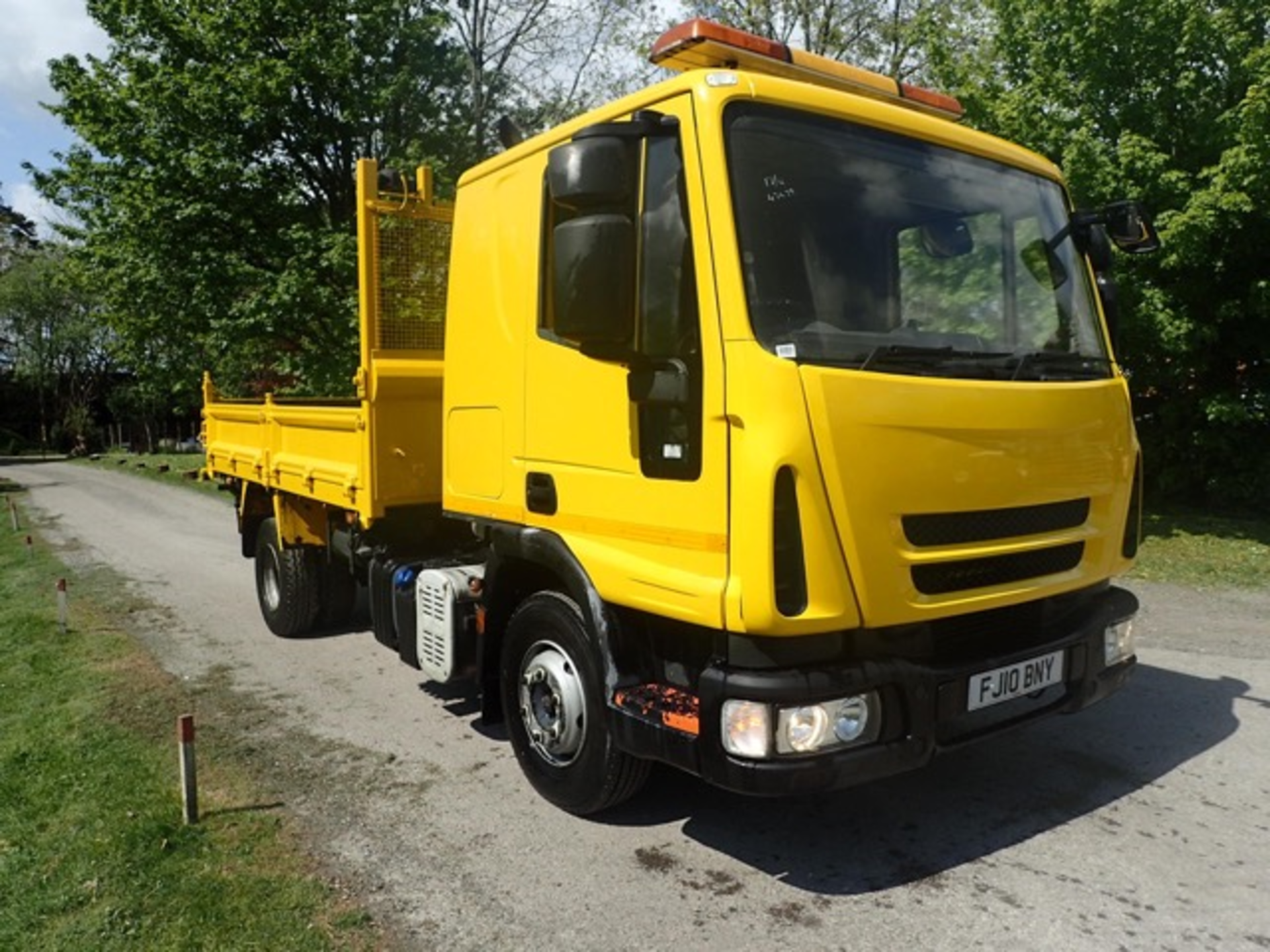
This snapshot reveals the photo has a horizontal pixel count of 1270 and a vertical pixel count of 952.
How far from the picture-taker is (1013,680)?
3377 millimetres

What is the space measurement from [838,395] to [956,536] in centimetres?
71

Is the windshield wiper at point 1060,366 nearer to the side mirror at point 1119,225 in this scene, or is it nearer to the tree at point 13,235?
the side mirror at point 1119,225

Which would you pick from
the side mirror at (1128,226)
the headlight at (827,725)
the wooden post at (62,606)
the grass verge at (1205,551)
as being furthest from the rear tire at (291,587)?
the grass verge at (1205,551)

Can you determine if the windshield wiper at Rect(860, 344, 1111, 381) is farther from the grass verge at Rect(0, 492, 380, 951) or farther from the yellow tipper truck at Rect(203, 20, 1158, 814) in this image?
the grass verge at Rect(0, 492, 380, 951)

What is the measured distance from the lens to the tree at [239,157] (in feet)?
46.9

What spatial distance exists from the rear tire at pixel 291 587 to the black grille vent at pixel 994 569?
5045 millimetres

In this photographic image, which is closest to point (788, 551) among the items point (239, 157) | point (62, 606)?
point (62, 606)

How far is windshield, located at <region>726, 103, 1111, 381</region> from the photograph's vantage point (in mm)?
3023

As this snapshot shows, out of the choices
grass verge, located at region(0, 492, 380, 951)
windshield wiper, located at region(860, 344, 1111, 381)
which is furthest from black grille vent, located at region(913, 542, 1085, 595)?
grass verge, located at region(0, 492, 380, 951)

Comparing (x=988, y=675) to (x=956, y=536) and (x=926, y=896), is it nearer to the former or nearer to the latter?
(x=956, y=536)

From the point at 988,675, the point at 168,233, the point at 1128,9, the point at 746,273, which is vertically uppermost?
the point at 1128,9

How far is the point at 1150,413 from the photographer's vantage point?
37.6ft

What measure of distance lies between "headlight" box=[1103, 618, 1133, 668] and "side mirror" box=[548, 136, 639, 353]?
2319 mm

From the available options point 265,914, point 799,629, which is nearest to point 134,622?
point 265,914
